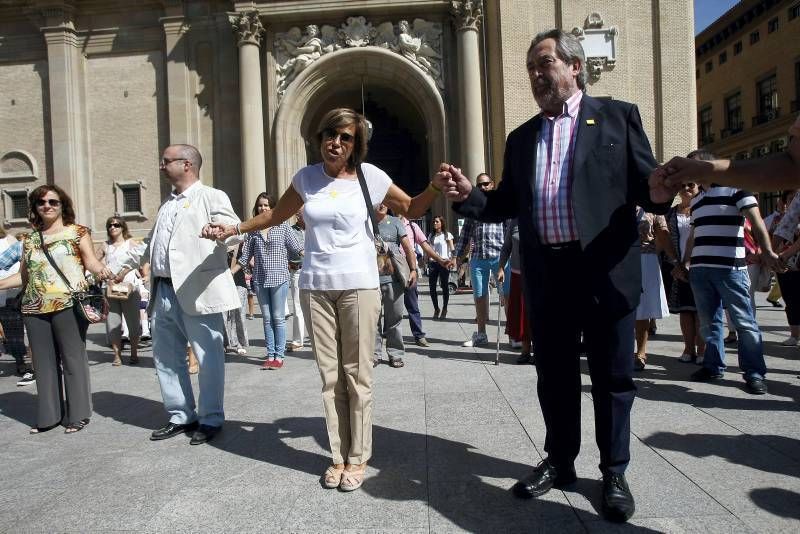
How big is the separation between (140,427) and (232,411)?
734 millimetres

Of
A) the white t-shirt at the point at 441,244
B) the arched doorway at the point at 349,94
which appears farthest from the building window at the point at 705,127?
the white t-shirt at the point at 441,244

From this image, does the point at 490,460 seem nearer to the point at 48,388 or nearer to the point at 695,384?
the point at 695,384

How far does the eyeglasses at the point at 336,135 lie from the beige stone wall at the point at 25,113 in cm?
2249

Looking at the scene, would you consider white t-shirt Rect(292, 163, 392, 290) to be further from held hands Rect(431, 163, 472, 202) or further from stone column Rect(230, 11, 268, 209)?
stone column Rect(230, 11, 268, 209)

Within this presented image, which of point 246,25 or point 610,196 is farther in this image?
point 246,25

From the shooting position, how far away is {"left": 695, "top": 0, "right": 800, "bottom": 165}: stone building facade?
35156 millimetres

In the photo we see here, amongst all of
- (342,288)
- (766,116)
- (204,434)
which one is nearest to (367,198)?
(342,288)

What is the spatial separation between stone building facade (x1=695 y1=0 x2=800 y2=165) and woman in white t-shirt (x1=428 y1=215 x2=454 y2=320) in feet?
84.6

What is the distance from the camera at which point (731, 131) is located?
41.7m

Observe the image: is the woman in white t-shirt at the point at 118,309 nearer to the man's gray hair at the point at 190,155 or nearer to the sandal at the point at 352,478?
the man's gray hair at the point at 190,155

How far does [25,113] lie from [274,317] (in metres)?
Answer: 20.0

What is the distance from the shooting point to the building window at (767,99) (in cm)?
3691

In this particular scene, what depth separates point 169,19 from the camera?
67.6 ft

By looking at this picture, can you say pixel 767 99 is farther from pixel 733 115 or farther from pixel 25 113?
pixel 25 113
